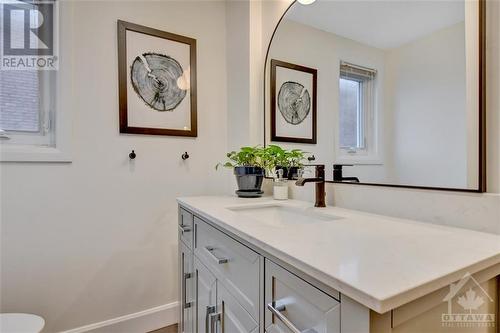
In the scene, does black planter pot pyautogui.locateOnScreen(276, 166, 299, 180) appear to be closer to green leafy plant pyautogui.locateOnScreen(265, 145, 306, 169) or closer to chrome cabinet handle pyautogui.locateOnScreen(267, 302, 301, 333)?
green leafy plant pyautogui.locateOnScreen(265, 145, 306, 169)

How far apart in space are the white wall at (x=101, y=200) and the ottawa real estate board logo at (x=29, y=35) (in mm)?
108

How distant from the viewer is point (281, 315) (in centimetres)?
63

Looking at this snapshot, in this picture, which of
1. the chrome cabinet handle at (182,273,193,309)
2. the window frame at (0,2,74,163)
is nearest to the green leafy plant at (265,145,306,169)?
the chrome cabinet handle at (182,273,193,309)

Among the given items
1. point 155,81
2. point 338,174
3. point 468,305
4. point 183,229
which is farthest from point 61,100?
point 468,305

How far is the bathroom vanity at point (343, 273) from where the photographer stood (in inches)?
18.1

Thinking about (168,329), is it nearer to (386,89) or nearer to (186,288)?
(186,288)

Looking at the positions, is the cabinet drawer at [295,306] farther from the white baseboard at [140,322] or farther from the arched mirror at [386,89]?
the white baseboard at [140,322]

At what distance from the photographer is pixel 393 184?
103 cm

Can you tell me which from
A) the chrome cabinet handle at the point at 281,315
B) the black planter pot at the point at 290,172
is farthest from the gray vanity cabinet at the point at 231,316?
the black planter pot at the point at 290,172

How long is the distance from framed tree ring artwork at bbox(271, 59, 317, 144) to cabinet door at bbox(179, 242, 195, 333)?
0.83 metres

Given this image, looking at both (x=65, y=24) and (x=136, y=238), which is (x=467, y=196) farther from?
(x=65, y=24)

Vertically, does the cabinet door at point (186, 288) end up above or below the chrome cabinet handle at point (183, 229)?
below

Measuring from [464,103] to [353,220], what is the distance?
50 cm

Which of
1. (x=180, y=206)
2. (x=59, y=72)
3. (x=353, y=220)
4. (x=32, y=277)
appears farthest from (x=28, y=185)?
(x=353, y=220)
